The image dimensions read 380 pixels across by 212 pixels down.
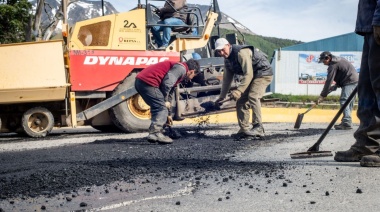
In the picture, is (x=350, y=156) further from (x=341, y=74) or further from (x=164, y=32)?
(x=164, y=32)

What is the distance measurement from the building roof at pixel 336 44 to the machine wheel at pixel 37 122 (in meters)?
28.0

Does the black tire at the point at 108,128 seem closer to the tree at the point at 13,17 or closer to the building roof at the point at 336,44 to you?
the tree at the point at 13,17

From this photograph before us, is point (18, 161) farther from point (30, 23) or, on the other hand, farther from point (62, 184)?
point (30, 23)

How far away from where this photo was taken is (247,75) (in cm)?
914

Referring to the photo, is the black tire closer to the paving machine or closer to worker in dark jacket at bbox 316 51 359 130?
the paving machine

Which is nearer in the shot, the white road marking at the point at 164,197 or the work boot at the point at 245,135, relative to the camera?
the white road marking at the point at 164,197

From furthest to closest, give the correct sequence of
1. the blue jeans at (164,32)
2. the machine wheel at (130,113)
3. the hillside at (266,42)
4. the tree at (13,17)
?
1. the hillside at (266,42)
2. the tree at (13,17)
3. the blue jeans at (164,32)
4. the machine wheel at (130,113)

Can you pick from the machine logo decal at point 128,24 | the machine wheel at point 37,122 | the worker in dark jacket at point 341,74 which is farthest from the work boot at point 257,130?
the machine wheel at point 37,122

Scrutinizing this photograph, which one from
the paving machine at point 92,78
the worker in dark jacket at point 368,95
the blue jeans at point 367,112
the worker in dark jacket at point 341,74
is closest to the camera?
the worker in dark jacket at point 368,95

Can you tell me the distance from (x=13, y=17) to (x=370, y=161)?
55.5 ft

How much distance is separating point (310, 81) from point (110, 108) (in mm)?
24390

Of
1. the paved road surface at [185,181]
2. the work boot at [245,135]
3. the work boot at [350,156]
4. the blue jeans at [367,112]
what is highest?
the blue jeans at [367,112]

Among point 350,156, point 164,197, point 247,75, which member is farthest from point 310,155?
point 247,75

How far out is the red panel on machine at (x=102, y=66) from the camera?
36.0ft
